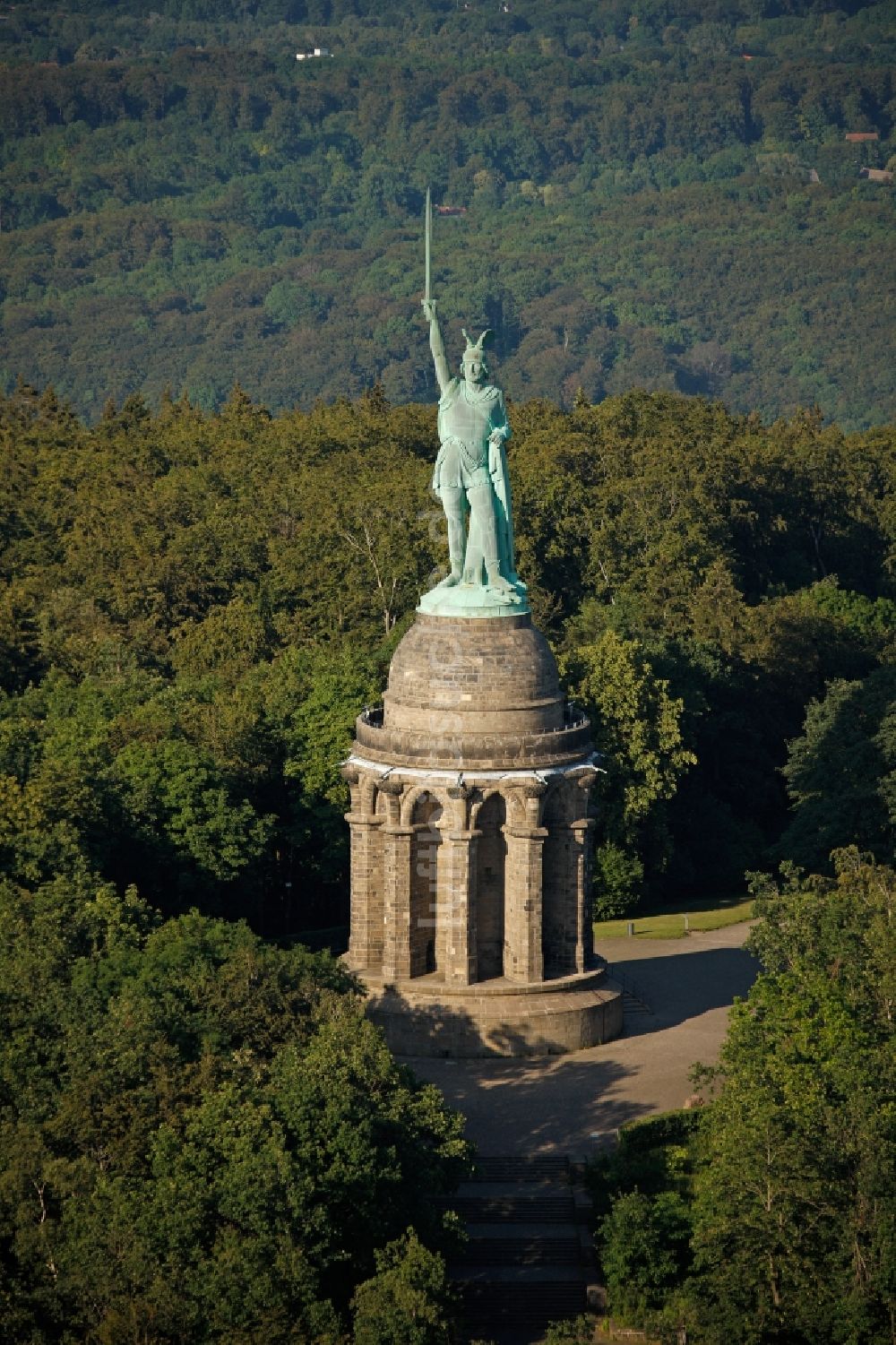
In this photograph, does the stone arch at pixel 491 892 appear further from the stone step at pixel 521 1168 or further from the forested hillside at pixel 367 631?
the forested hillside at pixel 367 631

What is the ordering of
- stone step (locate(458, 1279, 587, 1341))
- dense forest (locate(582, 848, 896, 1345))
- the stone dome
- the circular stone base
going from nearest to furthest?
dense forest (locate(582, 848, 896, 1345)) → stone step (locate(458, 1279, 587, 1341)) → the circular stone base → the stone dome

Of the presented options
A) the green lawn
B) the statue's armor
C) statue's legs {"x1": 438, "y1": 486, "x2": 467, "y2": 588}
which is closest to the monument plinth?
statue's legs {"x1": 438, "y1": 486, "x2": 467, "y2": 588}

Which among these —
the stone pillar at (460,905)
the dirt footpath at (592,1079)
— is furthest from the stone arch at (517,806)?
the dirt footpath at (592,1079)

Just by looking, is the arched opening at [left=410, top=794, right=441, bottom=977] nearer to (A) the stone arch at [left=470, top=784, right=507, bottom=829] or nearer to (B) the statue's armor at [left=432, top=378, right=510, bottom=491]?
(A) the stone arch at [left=470, top=784, right=507, bottom=829]

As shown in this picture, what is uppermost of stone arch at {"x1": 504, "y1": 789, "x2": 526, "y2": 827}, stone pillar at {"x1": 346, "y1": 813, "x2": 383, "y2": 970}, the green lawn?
stone arch at {"x1": 504, "y1": 789, "x2": 526, "y2": 827}

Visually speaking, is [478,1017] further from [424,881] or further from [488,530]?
[488,530]

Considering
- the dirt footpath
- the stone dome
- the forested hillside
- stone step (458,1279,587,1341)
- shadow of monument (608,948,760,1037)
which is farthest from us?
the forested hillside

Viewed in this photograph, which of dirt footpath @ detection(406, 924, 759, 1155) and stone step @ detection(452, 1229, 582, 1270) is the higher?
dirt footpath @ detection(406, 924, 759, 1155)

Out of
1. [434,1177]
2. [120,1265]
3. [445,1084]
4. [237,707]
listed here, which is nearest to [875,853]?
[237,707]
